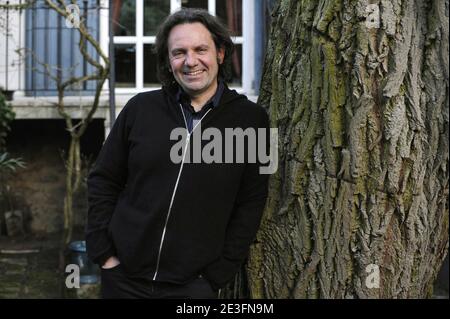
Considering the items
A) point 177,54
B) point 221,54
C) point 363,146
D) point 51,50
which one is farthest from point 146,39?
point 363,146

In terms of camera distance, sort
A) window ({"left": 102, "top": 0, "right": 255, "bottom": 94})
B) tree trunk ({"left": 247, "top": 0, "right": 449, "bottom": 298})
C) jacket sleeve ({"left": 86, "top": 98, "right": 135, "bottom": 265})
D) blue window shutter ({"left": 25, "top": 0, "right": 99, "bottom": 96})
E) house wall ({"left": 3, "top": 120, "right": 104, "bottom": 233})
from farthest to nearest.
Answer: window ({"left": 102, "top": 0, "right": 255, "bottom": 94}), house wall ({"left": 3, "top": 120, "right": 104, "bottom": 233}), blue window shutter ({"left": 25, "top": 0, "right": 99, "bottom": 96}), jacket sleeve ({"left": 86, "top": 98, "right": 135, "bottom": 265}), tree trunk ({"left": 247, "top": 0, "right": 449, "bottom": 298})

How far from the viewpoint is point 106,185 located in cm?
265

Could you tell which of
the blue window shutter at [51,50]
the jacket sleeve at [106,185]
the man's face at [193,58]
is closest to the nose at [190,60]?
the man's face at [193,58]

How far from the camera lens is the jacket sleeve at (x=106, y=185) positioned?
2.60m

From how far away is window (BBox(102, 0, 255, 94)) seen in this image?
7621 mm

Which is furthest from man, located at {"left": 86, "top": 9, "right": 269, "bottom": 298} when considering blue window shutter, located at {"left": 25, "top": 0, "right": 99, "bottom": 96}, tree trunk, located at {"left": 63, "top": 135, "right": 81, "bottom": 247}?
blue window shutter, located at {"left": 25, "top": 0, "right": 99, "bottom": 96}

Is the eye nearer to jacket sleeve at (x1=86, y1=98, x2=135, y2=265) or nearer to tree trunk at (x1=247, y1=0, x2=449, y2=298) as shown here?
jacket sleeve at (x1=86, y1=98, x2=135, y2=265)

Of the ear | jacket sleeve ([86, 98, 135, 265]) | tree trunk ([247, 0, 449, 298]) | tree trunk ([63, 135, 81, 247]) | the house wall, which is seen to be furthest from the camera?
the house wall

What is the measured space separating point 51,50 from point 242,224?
17.8ft

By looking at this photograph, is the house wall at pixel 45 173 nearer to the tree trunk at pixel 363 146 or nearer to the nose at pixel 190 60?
the nose at pixel 190 60

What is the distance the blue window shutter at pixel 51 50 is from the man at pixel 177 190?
480 cm

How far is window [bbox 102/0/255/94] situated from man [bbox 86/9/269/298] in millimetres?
5025
